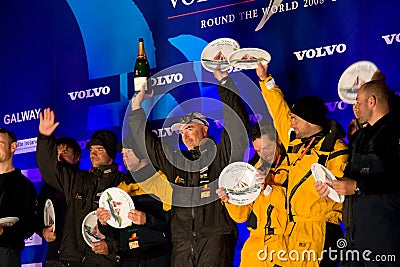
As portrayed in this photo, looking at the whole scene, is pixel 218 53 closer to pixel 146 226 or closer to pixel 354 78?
pixel 354 78

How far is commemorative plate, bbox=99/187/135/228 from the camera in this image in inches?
229

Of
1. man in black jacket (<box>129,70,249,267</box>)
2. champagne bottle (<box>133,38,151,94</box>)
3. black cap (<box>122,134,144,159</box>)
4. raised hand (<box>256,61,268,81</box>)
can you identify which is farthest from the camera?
champagne bottle (<box>133,38,151,94</box>)

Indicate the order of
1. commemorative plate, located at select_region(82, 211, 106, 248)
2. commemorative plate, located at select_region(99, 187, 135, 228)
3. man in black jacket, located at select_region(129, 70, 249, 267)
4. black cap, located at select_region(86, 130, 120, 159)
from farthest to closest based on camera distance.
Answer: black cap, located at select_region(86, 130, 120, 159) → commemorative plate, located at select_region(82, 211, 106, 248) → commemorative plate, located at select_region(99, 187, 135, 228) → man in black jacket, located at select_region(129, 70, 249, 267)

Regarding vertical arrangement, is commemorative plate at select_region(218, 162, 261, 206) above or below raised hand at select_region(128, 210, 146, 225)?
above

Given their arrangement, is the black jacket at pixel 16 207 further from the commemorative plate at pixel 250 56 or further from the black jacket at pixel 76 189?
the commemorative plate at pixel 250 56

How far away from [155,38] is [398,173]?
9.08 ft

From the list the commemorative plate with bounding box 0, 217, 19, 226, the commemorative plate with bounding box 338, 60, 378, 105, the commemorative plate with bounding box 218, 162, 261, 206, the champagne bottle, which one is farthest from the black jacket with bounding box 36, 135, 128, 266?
the commemorative plate with bounding box 338, 60, 378, 105

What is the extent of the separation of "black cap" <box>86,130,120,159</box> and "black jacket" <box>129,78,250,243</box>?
0.75 metres

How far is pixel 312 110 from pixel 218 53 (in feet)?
3.38

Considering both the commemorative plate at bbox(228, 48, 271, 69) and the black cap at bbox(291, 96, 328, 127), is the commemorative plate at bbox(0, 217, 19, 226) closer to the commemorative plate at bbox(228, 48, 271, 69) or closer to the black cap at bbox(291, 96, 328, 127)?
the commemorative plate at bbox(228, 48, 271, 69)

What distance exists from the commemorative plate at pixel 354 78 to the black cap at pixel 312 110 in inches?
7.9

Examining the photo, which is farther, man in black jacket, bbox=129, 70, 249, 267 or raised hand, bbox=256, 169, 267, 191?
man in black jacket, bbox=129, 70, 249, 267

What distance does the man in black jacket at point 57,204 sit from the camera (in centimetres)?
643

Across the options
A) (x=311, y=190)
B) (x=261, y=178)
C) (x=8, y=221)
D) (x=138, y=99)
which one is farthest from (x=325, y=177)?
(x=8, y=221)
